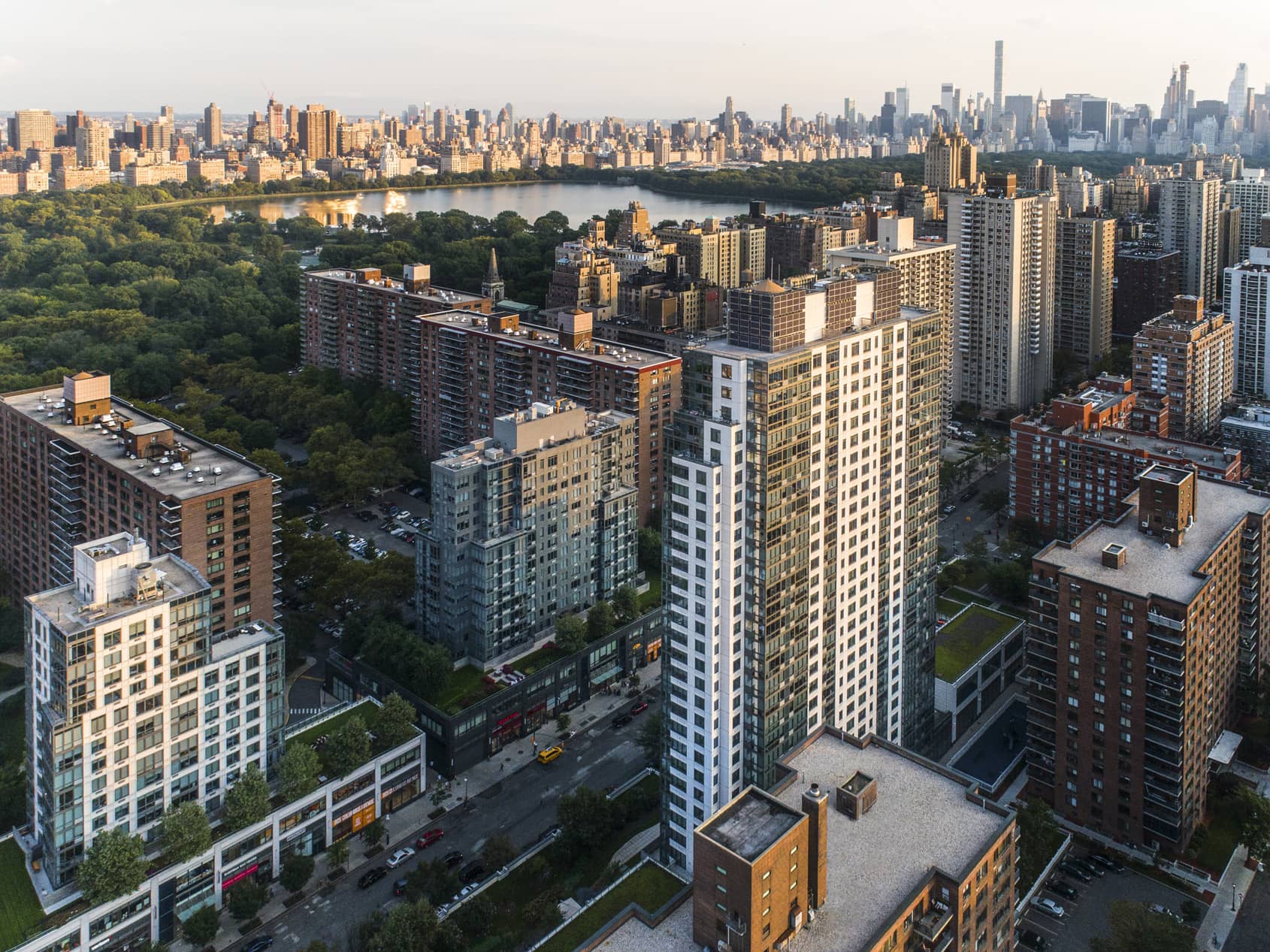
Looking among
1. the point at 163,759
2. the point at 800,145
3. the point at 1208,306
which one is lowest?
the point at 163,759

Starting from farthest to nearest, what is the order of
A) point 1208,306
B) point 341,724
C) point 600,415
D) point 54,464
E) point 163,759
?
point 1208,306
point 600,415
point 54,464
point 341,724
point 163,759

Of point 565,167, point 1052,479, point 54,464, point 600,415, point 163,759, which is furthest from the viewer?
point 565,167

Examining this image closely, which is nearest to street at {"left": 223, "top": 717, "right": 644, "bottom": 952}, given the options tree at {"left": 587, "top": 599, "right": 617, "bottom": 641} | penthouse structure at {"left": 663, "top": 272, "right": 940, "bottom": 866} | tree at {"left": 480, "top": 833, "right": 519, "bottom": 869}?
tree at {"left": 480, "top": 833, "right": 519, "bottom": 869}

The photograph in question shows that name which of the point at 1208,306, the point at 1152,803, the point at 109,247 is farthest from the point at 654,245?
the point at 1152,803

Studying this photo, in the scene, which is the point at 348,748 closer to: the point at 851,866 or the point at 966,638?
the point at 851,866

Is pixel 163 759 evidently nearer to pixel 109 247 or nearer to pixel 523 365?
pixel 523 365

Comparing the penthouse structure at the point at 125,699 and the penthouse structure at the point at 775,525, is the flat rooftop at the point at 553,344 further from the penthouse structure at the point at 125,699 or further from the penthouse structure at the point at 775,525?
the penthouse structure at the point at 125,699

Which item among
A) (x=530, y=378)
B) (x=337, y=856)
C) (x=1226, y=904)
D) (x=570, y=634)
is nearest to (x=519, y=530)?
(x=570, y=634)

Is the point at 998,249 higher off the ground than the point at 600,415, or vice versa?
the point at 998,249
